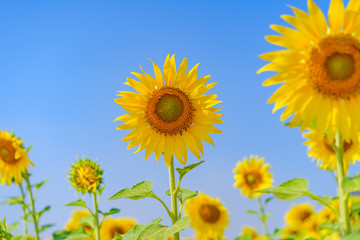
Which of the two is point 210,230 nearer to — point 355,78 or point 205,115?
point 205,115

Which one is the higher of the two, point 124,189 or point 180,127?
point 180,127

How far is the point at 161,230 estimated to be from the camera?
2.57 metres

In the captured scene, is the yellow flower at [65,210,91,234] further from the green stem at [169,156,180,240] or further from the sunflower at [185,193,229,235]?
the green stem at [169,156,180,240]

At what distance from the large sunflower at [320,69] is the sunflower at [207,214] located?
440cm

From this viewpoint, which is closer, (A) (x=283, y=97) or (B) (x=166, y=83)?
(A) (x=283, y=97)

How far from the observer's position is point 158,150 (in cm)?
318

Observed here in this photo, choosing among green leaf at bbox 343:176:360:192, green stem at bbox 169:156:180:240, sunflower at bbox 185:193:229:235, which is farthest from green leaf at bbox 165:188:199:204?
sunflower at bbox 185:193:229:235

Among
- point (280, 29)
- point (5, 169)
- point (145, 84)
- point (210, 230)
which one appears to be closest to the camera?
point (280, 29)

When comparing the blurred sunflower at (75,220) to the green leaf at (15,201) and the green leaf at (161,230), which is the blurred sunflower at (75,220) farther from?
the green leaf at (161,230)

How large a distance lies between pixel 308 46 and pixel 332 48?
144mm

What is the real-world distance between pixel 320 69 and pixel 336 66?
0.12 m

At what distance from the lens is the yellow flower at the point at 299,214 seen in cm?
767

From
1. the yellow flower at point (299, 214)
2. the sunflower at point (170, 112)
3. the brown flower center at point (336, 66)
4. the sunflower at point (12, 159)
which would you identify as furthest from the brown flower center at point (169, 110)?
the yellow flower at point (299, 214)

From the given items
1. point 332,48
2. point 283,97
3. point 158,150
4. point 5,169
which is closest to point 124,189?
point 158,150
